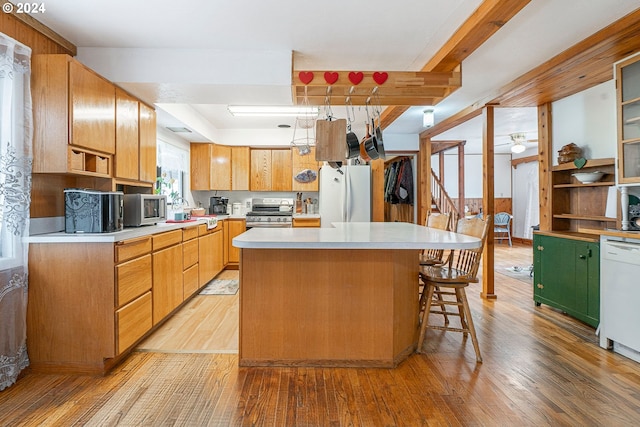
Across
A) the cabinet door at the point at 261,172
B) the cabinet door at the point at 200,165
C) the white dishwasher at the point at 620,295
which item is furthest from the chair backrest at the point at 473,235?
the cabinet door at the point at 200,165

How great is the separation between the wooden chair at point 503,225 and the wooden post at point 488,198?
207 inches

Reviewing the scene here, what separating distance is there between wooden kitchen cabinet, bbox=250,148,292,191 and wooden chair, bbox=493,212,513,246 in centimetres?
591

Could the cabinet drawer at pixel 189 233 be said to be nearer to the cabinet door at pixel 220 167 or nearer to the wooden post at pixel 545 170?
the cabinet door at pixel 220 167

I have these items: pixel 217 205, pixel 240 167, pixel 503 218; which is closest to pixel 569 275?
pixel 240 167

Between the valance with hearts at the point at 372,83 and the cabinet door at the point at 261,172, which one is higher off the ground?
the valance with hearts at the point at 372,83

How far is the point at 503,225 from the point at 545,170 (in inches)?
209

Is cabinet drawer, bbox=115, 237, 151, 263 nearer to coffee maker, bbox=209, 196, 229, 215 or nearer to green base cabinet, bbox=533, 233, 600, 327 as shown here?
coffee maker, bbox=209, 196, 229, 215

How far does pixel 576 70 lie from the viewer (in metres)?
3.08

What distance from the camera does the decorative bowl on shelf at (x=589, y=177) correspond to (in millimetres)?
3387

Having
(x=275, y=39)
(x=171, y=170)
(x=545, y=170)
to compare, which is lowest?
(x=545, y=170)

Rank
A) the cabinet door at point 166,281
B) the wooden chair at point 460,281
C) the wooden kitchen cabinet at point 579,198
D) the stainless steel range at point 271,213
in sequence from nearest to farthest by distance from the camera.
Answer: the wooden chair at point 460,281 → the cabinet door at point 166,281 → the wooden kitchen cabinet at point 579,198 → the stainless steel range at point 271,213

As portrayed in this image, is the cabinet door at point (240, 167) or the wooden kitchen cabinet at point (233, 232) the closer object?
the wooden kitchen cabinet at point (233, 232)

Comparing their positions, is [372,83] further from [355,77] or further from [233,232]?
[233,232]

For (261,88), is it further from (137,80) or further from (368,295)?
(368,295)
